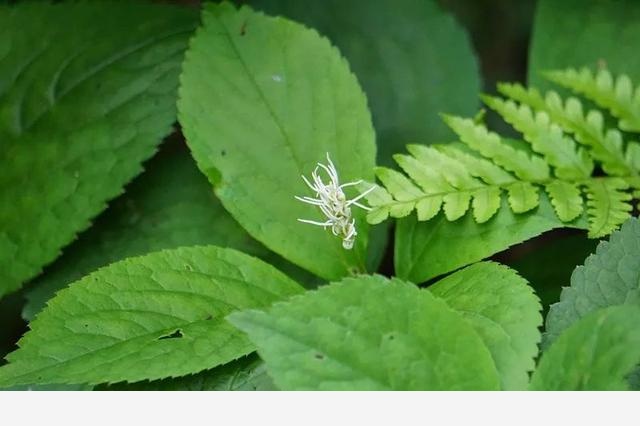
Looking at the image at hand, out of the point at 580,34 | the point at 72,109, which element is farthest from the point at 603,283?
the point at 72,109

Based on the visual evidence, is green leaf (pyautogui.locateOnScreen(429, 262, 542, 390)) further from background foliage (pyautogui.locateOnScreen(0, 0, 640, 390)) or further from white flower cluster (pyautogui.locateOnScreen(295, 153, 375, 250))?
white flower cluster (pyautogui.locateOnScreen(295, 153, 375, 250))

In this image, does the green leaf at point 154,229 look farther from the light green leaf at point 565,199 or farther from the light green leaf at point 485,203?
the light green leaf at point 565,199

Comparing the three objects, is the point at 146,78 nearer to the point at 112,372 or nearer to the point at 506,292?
the point at 112,372

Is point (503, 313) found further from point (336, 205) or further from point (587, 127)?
point (587, 127)

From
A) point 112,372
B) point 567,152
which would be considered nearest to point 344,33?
point 567,152

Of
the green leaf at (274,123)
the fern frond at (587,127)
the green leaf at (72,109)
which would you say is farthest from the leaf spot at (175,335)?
the fern frond at (587,127)

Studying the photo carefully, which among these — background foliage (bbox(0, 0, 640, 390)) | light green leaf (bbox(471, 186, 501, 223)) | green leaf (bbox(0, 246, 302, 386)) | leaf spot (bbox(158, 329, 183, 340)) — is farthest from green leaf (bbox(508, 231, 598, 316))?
leaf spot (bbox(158, 329, 183, 340))
